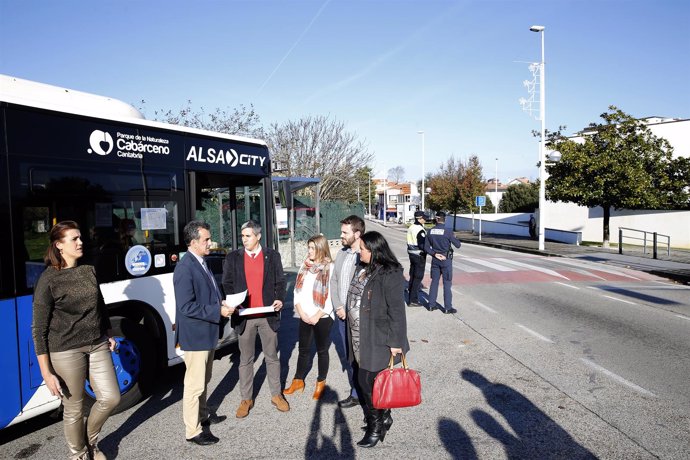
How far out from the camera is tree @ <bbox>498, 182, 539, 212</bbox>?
5116 cm

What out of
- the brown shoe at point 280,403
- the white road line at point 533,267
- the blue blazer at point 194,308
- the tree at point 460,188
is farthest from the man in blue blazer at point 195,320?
the tree at point 460,188

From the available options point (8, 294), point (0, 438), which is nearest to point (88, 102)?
point (8, 294)

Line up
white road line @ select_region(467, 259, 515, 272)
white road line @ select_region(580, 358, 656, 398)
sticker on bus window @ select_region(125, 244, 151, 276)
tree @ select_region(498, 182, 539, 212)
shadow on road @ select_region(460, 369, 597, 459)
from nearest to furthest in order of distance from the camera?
1. shadow on road @ select_region(460, 369, 597, 459)
2. sticker on bus window @ select_region(125, 244, 151, 276)
3. white road line @ select_region(580, 358, 656, 398)
4. white road line @ select_region(467, 259, 515, 272)
5. tree @ select_region(498, 182, 539, 212)

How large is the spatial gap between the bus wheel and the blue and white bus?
0.4 inches

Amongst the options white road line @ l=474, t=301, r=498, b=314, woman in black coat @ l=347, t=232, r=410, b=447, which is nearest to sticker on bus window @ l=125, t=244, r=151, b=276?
woman in black coat @ l=347, t=232, r=410, b=447

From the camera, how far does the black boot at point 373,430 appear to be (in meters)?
4.01

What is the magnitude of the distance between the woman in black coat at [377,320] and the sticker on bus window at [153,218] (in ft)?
8.12

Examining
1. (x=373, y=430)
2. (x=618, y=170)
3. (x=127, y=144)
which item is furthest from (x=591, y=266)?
(x=127, y=144)

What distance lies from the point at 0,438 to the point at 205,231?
8.38 feet

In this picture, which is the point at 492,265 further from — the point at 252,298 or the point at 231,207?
the point at 252,298

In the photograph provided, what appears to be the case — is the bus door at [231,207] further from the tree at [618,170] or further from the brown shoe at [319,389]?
the tree at [618,170]

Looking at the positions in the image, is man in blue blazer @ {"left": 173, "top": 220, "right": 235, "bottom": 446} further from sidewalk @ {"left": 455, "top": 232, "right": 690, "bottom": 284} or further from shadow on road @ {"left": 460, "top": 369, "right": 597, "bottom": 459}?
sidewalk @ {"left": 455, "top": 232, "right": 690, "bottom": 284}

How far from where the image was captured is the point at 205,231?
13.8ft

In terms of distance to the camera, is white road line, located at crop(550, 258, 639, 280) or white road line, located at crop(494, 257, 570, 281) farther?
white road line, located at crop(550, 258, 639, 280)
